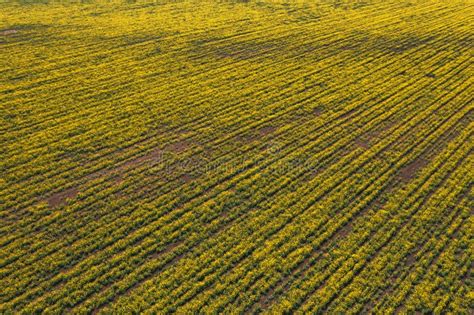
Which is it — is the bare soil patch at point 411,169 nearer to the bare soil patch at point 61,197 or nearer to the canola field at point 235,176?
the canola field at point 235,176

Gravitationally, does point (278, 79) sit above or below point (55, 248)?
above

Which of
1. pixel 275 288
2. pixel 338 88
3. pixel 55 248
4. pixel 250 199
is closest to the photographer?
pixel 275 288

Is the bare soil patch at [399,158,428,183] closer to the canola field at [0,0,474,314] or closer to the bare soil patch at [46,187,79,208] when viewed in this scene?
the canola field at [0,0,474,314]

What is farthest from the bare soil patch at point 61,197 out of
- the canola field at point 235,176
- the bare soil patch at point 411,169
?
the bare soil patch at point 411,169

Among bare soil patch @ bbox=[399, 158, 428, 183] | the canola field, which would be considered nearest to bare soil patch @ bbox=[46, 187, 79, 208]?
the canola field

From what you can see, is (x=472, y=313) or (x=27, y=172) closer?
(x=472, y=313)

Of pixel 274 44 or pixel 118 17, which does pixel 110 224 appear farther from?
pixel 118 17

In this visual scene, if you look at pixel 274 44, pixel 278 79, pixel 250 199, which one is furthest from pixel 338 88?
pixel 250 199

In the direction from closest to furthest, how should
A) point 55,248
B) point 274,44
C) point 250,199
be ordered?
1. point 55,248
2. point 250,199
3. point 274,44
